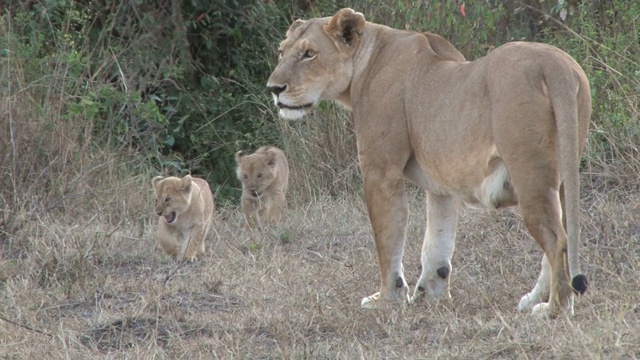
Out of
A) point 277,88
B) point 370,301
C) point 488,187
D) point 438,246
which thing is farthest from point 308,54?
point 488,187

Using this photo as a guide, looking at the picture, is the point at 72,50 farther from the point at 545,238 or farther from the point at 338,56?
the point at 545,238

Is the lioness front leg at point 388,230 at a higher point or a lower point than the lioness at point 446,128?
lower

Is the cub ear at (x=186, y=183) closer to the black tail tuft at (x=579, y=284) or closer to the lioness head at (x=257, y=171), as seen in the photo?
the lioness head at (x=257, y=171)

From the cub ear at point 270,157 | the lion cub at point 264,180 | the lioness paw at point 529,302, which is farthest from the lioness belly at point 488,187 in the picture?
the cub ear at point 270,157

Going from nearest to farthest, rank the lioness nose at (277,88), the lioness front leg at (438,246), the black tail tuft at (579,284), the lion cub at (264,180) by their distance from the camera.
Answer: the black tail tuft at (579,284) → the lioness front leg at (438,246) → the lioness nose at (277,88) → the lion cub at (264,180)

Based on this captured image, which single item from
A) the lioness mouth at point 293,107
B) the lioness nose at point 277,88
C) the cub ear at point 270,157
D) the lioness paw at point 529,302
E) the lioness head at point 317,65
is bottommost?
the cub ear at point 270,157

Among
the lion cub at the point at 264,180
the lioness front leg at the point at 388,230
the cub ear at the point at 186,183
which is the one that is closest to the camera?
the lioness front leg at the point at 388,230

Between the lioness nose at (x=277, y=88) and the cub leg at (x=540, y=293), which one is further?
the lioness nose at (x=277, y=88)

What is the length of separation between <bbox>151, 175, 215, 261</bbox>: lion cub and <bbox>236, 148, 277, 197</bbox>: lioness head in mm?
1050

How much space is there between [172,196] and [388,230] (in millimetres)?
3079

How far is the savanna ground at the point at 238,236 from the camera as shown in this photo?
557cm

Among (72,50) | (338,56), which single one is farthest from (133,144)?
(338,56)

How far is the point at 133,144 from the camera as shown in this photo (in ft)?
36.6

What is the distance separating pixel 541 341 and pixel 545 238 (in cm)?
69
